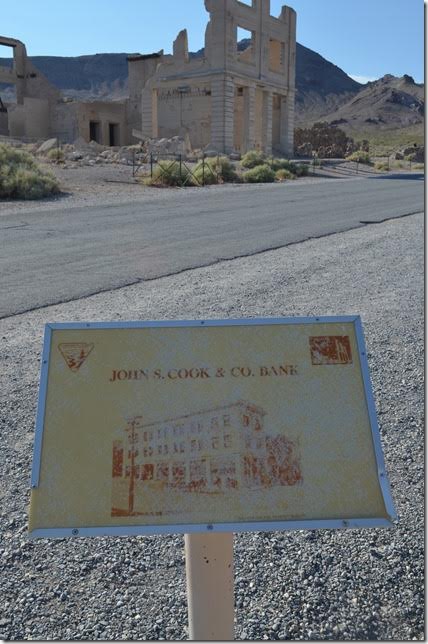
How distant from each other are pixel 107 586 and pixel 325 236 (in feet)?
37.0

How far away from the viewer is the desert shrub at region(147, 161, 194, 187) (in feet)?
90.1

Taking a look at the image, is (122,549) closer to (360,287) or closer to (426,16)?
(426,16)

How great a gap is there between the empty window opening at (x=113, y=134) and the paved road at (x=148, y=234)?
3269cm

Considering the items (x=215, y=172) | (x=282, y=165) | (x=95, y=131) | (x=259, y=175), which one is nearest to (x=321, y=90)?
(x=95, y=131)

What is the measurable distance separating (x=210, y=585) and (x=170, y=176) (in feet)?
87.7

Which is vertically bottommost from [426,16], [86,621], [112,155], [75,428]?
[86,621]

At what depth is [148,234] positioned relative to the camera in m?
13.3

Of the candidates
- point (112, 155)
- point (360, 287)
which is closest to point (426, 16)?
point (360, 287)

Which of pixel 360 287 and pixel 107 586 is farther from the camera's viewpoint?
pixel 360 287

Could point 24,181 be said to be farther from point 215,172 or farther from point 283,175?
point 283,175

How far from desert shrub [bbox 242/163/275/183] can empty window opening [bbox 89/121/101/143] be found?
72.1ft

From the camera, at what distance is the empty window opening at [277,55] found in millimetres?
53406

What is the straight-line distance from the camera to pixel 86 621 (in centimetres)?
283

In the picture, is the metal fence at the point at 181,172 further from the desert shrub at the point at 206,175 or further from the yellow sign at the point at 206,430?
the yellow sign at the point at 206,430
